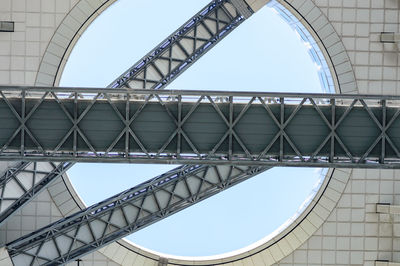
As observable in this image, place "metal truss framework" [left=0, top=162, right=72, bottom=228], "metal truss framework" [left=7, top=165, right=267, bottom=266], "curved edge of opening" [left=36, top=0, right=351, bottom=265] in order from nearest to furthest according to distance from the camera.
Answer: "metal truss framework" [left=0, top=162, right=72, bottom=228] < "metal truss framework" [left=7, top=165, right=267, bottom=266] < "curved edge of opening" [left=36, top=0, right=351, bottom=265]

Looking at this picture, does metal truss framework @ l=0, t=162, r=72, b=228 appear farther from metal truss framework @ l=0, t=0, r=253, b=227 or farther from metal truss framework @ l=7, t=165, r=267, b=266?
metal truss framework @ l=0, t=0, r=253, b=227

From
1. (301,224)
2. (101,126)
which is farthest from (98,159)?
(301,224)

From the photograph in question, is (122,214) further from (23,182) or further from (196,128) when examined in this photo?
(196,128)

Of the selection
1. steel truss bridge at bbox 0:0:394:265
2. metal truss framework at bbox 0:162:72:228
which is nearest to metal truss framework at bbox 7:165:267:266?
metal truss framework at bbox 0:162:72:228

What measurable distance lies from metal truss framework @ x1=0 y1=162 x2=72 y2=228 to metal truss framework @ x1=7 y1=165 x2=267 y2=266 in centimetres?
152

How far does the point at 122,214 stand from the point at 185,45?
746 cm

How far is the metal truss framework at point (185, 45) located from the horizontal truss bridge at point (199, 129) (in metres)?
8.69

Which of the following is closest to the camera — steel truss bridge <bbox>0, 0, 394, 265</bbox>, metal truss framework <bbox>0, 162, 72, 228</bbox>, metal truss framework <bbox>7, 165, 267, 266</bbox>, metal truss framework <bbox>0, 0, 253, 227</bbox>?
steel truss bridge <bbox>0, 0, 394, 265</bbox>

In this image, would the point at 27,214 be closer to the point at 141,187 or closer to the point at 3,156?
the point at 141,187

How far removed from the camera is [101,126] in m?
18.1

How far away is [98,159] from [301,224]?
14.3m

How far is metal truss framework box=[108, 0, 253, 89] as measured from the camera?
2731 cm

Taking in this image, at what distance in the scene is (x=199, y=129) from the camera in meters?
18.3

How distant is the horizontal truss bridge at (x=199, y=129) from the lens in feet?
59.1
